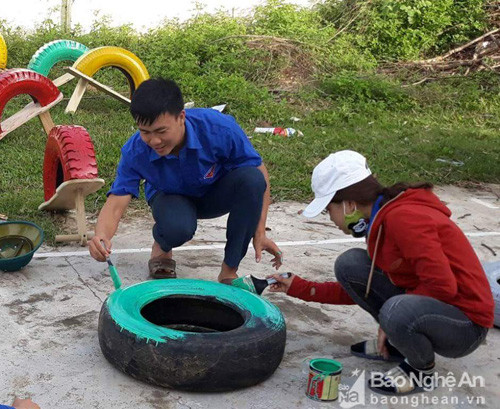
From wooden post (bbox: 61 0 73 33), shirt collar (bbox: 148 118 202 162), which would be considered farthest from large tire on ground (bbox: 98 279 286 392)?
wooden post (bbox: 61 0 73 33)

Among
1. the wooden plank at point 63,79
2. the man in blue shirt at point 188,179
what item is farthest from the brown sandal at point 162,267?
the wooden plank at point 63,79

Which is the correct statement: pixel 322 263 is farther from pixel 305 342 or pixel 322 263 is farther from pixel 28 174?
pixel 28 174

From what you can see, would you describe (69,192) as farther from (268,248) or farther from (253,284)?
(253,284)

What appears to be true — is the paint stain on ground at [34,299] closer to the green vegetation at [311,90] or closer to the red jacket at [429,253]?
the green vegetation at [311,90]

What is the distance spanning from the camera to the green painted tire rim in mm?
3062

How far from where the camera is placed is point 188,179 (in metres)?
3.97

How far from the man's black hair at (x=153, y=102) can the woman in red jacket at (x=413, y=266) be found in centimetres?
80

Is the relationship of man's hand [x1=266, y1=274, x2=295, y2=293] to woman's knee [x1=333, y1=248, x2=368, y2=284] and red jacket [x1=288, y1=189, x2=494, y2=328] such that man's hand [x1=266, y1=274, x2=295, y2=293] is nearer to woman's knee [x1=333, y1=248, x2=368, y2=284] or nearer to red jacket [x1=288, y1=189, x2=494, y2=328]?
woman's knee [x1=333, y1=248, x2=368, y2=284]

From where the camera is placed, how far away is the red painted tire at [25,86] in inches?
251

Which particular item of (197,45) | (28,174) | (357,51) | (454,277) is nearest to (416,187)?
(454,277)

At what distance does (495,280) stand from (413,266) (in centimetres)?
123

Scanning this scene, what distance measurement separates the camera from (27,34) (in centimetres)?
959

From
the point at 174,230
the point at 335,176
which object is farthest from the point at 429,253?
the point at 174,230

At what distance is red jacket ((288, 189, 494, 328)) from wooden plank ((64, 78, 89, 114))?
5.15 metres
